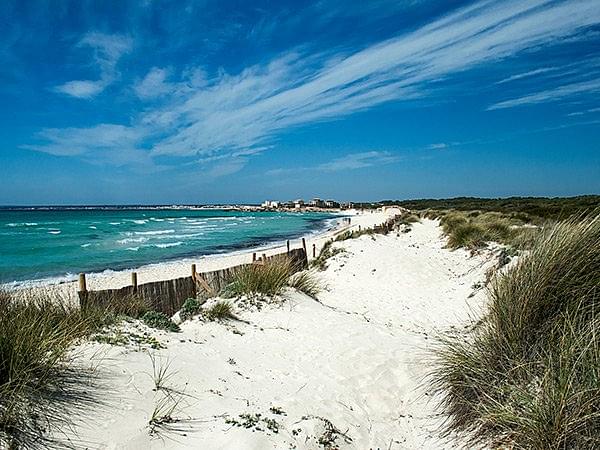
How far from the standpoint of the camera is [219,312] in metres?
7.07

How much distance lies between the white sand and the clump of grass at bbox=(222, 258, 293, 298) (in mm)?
436

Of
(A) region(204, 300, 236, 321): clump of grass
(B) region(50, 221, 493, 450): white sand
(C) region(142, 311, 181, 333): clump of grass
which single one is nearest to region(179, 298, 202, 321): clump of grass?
(A) region(204, 300, 236, 321): clump of grass

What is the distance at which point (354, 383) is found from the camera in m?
5.15

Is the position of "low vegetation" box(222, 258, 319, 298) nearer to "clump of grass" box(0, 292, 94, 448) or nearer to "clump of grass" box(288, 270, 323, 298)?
"clump of grass" box(288, 270, 323, 298)

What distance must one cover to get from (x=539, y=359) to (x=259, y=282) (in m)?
5.69

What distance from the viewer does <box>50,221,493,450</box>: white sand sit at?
349 cm

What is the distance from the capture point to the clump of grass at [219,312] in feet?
22.9

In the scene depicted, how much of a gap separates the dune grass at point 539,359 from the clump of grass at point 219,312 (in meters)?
3.77

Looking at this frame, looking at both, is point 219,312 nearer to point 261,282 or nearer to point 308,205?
point 261,282

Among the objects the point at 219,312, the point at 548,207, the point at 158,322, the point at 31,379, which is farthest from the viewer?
the point at 548,207

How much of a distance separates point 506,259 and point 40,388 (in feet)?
34.5

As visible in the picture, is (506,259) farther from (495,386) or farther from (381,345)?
(495,386)

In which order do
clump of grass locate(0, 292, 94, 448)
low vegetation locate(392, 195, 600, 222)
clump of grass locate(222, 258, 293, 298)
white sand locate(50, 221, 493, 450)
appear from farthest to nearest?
low vegetation locate(392, 195, 600, 222)
clump of grass locate(222, 258, 293, 298)
white sand locate(50, 221, 493, 450)
clump of grass locate(0, 292, 94, 448)

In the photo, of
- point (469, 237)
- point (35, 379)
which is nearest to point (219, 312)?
point (35, 379)
